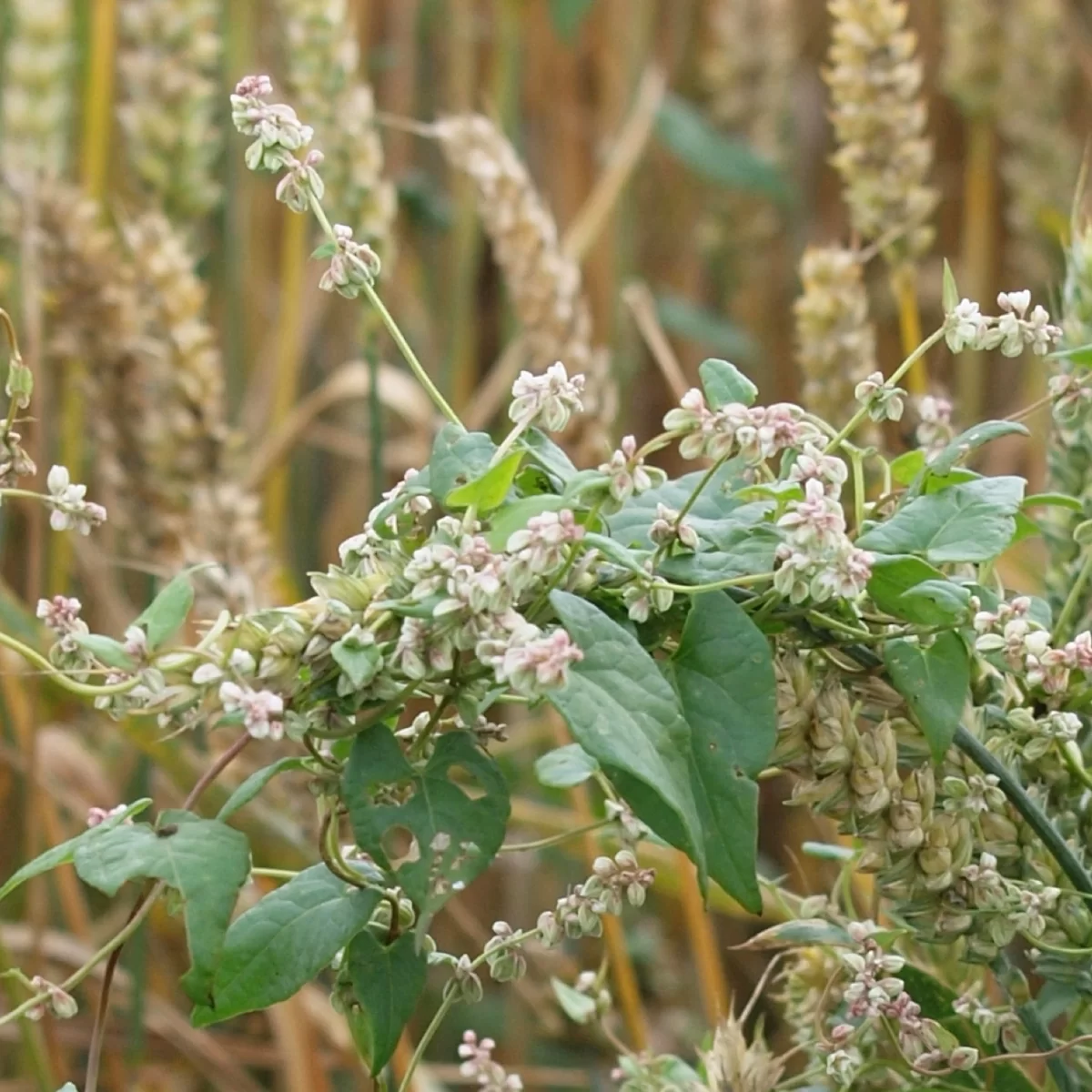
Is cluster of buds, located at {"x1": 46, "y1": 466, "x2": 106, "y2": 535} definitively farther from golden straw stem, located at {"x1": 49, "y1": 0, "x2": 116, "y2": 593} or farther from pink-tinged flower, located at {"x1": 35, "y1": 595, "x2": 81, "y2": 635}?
golden straw stem, located at {"x1": 49, "y1": 0, "x2": 116, "y2": 593}

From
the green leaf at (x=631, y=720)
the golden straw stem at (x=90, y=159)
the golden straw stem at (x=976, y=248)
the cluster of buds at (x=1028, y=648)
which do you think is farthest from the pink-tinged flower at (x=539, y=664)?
the golden straw stem at (x=976, y=248)

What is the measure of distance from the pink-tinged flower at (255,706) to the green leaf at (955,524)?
13 cm

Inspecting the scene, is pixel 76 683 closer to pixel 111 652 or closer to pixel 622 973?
pixel 111 652

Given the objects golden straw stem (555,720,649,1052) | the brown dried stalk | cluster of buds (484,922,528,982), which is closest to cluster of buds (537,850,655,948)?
cluster of buds (484,922,528,982)

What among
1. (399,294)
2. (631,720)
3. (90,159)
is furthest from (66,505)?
(399,294)

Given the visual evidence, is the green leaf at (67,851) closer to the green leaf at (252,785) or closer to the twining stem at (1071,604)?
the green leaf at (252,785)

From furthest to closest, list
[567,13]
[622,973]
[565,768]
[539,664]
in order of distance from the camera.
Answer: [567,13] < [622,973] < [565,768] < [539,664]

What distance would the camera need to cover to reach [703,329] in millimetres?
1102

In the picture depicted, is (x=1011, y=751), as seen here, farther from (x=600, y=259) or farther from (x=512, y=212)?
(x=600, y=259)

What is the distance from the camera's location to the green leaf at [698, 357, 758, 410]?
327 millimetres

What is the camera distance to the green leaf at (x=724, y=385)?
1.07 feet

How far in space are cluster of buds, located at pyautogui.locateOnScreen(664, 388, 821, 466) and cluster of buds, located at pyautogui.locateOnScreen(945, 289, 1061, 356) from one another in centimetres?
A: 5

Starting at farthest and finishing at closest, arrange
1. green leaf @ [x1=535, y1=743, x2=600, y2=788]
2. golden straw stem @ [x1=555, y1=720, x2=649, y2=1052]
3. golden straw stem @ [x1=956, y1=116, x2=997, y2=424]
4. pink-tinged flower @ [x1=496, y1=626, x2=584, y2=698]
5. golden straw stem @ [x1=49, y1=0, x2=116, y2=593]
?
golden straw stem @ [x1=956, y1=116, x2=997, y2=424]
golden straw stem @ [x1=49, y1=0, x2=116, y2=593]
golden straw stem @ [x1=555, y1=720, x2=649, y2=1052]
green leaf @ [x1=535, y1=743, x2=600, y2=788]
pink-tinged flower @ [x1=496, y1=626, x2=584, y2=698]

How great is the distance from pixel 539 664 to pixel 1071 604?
0.19 m
